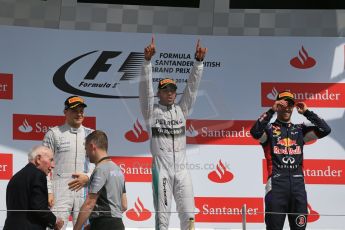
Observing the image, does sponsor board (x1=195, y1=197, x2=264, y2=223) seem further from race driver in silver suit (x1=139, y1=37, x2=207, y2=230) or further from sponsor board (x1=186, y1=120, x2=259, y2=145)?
race driver in silver suit (x1=139, y1=37, x2=207, y2=230)

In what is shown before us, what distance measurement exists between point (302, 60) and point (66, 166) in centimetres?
283

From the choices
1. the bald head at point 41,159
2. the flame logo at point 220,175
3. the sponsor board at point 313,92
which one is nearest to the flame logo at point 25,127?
the flame logo at point 220,175

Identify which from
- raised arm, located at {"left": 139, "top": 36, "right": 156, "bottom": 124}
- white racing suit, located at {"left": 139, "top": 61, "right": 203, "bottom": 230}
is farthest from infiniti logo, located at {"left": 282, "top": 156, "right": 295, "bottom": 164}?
raised arm, located at {"left": 139, "top": 36, "right": 156, "bottom": 124}

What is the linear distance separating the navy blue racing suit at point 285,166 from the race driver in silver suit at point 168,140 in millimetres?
598

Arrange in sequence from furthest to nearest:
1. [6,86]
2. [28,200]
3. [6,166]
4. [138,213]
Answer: [6,86]
[6,166]
[138,213]
[28,200]

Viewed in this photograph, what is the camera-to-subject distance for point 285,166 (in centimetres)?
526

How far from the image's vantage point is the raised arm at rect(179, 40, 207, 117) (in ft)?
18.5

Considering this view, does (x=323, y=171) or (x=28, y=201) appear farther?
(x=323, y=171)

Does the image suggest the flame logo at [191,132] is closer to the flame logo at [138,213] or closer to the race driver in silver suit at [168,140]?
the flame logo at [138,213]

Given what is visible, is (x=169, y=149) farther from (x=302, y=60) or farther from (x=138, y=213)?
(x=302, y=60)

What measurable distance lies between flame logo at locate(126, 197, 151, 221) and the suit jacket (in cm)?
271

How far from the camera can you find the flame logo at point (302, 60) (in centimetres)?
727

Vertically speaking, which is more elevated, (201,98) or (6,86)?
(6,86)

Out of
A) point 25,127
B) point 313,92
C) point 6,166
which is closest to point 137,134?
point 25,127
